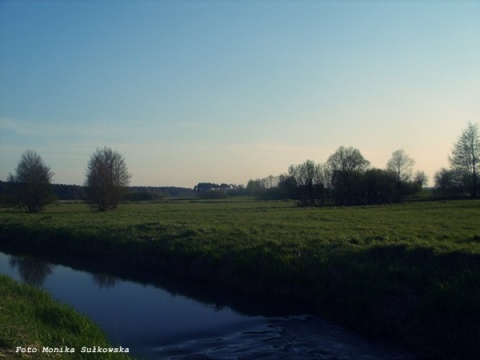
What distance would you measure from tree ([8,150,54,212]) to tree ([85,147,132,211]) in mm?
6016

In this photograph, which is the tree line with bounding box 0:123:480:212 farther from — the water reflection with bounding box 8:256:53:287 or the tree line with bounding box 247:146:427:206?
the water reflection with bounding box 8:256:53:287

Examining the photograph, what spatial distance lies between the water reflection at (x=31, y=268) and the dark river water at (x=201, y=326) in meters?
1.53

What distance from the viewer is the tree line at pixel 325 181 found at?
57375mm

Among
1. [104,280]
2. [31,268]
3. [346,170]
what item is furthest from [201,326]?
[346,170]


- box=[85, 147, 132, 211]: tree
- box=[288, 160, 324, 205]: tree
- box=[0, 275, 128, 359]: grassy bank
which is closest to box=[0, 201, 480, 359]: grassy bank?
box=[0, 275, 128, 359]: grassy bank

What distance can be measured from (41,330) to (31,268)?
14.2 meters

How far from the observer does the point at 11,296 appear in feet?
37.8

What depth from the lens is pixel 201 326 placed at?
Result: 11383mm

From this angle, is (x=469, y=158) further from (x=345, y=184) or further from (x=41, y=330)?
(x=41, y=330)

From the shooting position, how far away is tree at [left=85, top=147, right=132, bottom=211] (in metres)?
57.1

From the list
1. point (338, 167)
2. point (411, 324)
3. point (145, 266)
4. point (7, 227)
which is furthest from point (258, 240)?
point (338, 167)

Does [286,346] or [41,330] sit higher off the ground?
[41,330]

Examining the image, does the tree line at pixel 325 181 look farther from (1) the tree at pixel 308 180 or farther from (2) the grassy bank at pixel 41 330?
(2) the grassy bank at pixel 41 330

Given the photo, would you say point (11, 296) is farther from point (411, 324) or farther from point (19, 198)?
point (19, 198)
